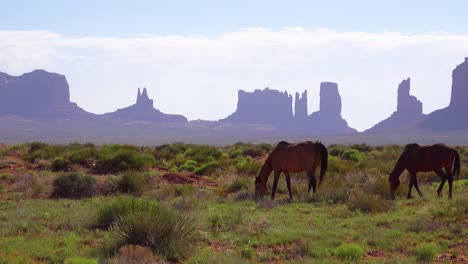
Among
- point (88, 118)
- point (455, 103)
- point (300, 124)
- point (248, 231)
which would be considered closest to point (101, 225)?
point (248, 231)

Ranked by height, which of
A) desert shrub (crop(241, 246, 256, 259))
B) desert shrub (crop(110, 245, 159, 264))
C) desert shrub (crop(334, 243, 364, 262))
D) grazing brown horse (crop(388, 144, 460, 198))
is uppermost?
grazing brown horse (crop(388, 144, 460, 198))

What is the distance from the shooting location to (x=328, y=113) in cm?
19438

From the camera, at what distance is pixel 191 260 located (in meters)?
8.84

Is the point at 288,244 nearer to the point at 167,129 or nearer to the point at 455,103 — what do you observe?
the point at 455,103

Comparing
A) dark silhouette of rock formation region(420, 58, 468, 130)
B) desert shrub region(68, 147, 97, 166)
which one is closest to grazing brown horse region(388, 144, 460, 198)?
desert shrub region(68, 147, 97, 166)

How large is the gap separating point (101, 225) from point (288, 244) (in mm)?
3956

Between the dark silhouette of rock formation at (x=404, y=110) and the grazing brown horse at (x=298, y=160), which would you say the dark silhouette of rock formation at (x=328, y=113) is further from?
the grazing brown horse at (x=298, y=160)

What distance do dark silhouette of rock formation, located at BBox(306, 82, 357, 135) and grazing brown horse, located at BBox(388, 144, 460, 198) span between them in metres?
173

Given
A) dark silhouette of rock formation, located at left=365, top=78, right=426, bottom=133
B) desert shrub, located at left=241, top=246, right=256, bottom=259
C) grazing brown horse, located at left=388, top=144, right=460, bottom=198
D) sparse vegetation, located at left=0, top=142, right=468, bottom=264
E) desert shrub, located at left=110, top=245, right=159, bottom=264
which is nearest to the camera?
desert shrub, located at left=110, top=245, right=159, bottom=264

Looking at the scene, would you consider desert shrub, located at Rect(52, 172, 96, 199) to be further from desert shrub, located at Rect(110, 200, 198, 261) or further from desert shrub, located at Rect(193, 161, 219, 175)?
desert shrub, located at Rect(110, 200, 198, 261)

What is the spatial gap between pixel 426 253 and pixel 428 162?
7414 millimetres

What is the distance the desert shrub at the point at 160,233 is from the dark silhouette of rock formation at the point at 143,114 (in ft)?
518

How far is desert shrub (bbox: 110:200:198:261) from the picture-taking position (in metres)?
9.66

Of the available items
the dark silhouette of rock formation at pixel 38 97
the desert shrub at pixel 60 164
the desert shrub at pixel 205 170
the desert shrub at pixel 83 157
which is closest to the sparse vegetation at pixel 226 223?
the desert shrub at pixel 205 170
